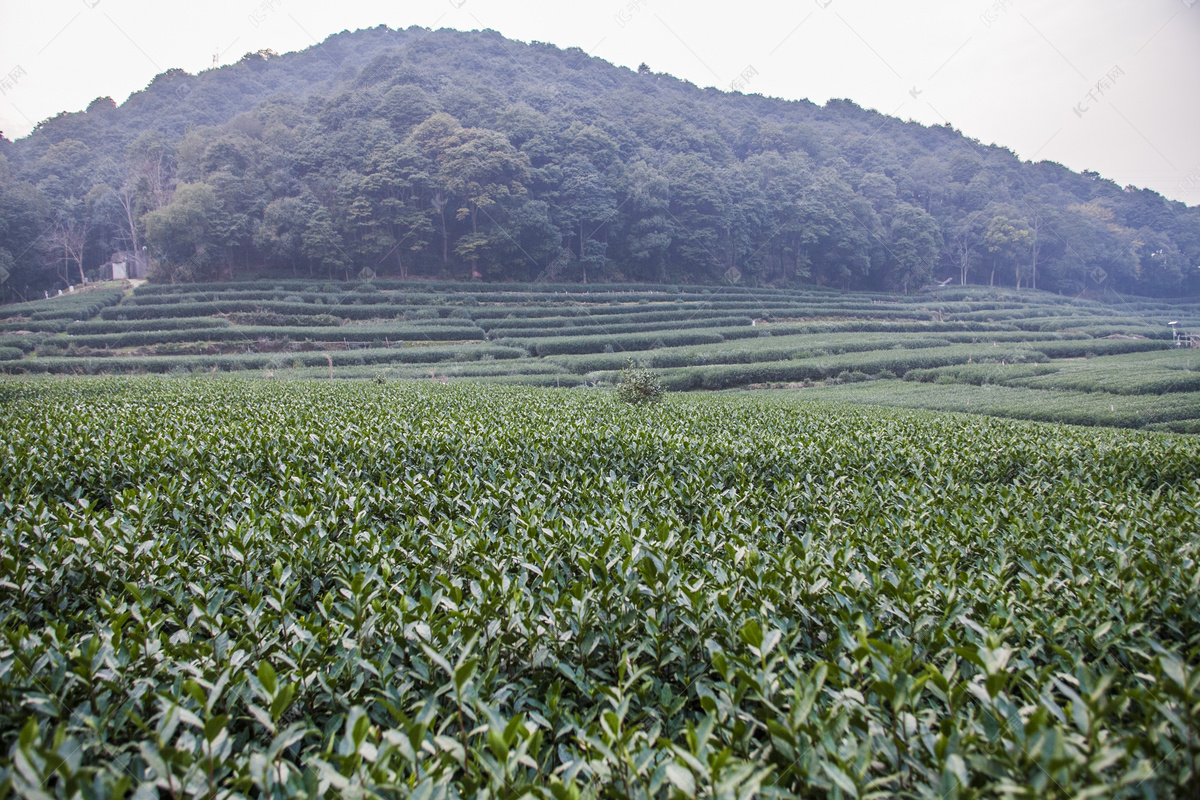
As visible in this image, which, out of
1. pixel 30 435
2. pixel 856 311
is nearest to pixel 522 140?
pixel 856 311

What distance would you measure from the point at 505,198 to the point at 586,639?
49427 mm

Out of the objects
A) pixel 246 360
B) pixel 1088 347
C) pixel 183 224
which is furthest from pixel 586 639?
pixel 183 224

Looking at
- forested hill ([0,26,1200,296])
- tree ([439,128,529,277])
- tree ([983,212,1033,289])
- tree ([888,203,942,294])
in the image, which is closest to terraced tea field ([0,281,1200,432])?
tree ([439,128,529,277])

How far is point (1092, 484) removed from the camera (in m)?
4.65

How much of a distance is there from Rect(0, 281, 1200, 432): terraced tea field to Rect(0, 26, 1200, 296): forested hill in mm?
6218

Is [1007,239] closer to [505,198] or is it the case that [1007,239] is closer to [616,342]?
[505,198]

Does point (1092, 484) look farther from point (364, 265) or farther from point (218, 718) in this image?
point (364, 265)

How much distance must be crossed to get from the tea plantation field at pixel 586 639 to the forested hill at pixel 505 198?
45032 mm

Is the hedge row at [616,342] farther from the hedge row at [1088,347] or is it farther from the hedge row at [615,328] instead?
the hedge row at [1088,347]

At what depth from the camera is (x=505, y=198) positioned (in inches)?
1866

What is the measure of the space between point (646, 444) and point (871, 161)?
9170cm

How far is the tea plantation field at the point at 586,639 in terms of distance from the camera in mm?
1210

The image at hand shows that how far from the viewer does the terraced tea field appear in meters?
20.9

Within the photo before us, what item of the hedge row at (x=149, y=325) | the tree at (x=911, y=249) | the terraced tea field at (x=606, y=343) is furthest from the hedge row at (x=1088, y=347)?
the hedge row at (x=149, y=325)
